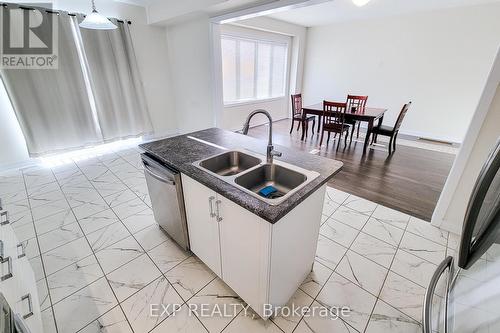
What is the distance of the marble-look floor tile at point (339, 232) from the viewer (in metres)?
1.98

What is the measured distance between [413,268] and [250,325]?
4.43ft

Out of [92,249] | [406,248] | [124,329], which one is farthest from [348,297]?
[92,249]

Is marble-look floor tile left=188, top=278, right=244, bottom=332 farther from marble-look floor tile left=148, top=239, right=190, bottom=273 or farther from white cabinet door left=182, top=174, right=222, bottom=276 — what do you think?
marble-look floor tile left=148, top=239, right=190, bottom=273

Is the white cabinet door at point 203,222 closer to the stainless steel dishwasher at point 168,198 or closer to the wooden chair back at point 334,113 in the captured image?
the stainless steel dishwasher at point 168,198

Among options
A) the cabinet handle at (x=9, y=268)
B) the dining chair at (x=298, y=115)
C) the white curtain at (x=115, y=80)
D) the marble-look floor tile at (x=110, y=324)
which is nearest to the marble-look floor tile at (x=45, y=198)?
the white curtain at (x=115, y=80)

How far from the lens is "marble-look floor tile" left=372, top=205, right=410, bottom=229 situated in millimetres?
2195

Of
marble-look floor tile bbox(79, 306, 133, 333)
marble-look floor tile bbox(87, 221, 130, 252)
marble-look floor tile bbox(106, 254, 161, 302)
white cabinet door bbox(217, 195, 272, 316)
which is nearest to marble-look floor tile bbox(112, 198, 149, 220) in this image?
marble-look floor tile bbox(87, 221, 130, 252)

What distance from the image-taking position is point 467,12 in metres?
4.07

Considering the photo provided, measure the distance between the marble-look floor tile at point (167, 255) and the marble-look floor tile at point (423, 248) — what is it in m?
1.90

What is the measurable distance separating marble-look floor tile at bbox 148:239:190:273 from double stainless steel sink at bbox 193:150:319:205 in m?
0.80

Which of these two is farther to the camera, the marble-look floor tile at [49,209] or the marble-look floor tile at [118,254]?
the marble-look floor tile at [49,209]

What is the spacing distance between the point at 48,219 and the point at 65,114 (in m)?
2.01

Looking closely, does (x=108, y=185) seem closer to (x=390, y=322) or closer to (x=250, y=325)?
(x=250, y=325)

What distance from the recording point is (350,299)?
148 cm
